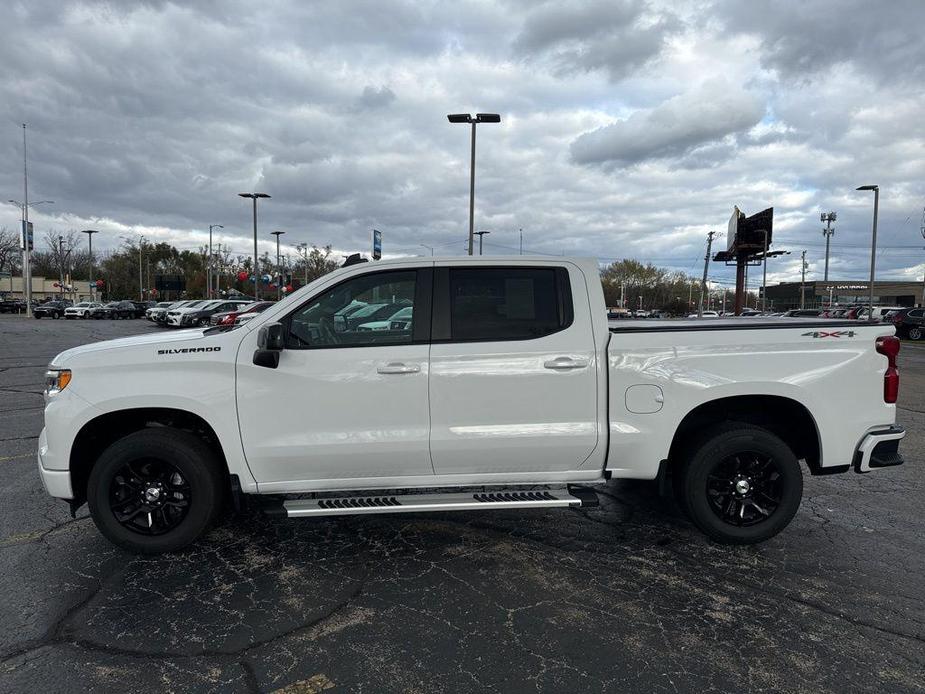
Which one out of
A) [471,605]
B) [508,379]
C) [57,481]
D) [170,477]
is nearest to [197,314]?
[57,481]

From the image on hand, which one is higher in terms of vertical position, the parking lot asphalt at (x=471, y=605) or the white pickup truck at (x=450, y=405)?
the white pickup truck at (x=450, y=405)

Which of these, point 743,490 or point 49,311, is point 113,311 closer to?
point 49,311

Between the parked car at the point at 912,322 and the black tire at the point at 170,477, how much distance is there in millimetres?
35656

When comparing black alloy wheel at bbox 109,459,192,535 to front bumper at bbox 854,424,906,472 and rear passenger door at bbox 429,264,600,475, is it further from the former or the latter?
front bumper at bbox 854,424,906,472

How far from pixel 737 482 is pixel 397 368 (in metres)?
2.41

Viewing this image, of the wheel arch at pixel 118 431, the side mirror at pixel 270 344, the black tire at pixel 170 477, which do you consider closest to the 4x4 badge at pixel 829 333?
the side mirror at pixel 270 344

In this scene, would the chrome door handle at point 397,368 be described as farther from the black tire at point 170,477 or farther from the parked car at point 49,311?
the parked car at point 49,311

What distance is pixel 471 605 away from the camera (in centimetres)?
335

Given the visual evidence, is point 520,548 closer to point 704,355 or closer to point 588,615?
point 588,615

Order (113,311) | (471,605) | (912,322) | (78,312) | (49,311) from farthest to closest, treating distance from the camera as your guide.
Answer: (113,311) < (49,311) < (78,312) < (912,322) < (471,605)

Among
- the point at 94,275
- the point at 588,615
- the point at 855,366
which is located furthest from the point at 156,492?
the point at 94,275

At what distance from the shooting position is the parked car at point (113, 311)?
50594 mm

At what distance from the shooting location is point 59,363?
152 inches

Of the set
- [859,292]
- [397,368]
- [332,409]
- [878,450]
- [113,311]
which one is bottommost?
[113,311]
